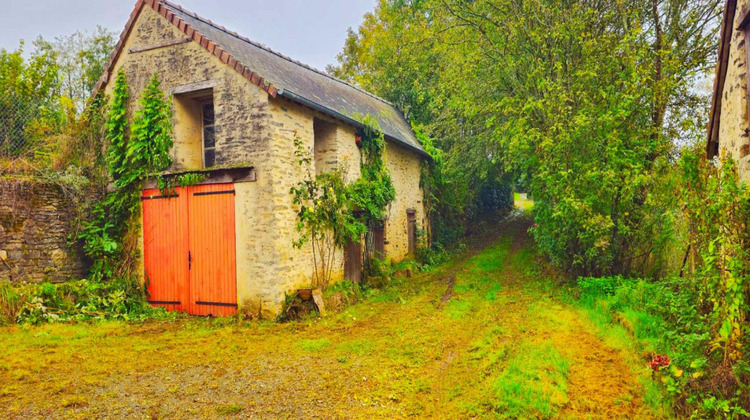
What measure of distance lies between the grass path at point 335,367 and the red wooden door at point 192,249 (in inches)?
27.3

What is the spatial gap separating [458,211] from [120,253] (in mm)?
12808

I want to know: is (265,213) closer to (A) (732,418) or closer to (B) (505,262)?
(A) (732,418)

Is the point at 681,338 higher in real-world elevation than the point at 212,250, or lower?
lower

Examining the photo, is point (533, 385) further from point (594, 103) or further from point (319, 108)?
point (594, 103)

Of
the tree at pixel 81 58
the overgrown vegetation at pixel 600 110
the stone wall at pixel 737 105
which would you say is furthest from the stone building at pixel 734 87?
the tree at pixel 81 58

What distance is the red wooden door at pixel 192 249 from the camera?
8.36 meters

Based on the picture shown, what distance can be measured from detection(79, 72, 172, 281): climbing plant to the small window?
79 cm

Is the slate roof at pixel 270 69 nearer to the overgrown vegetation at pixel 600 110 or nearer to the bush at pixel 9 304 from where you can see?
the overgrown vegetation at pixel 600 110

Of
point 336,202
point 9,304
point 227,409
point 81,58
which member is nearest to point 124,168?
point 9,304

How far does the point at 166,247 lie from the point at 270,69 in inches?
173

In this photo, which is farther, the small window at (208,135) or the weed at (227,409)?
the small window at (208,135)

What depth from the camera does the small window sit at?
9.38 m

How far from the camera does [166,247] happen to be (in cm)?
891

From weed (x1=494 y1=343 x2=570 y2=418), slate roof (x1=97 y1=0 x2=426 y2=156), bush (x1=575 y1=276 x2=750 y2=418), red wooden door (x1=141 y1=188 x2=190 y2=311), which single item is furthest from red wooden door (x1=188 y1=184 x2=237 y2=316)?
bush (x1=575 y1=276 x2=750 y2=418)
